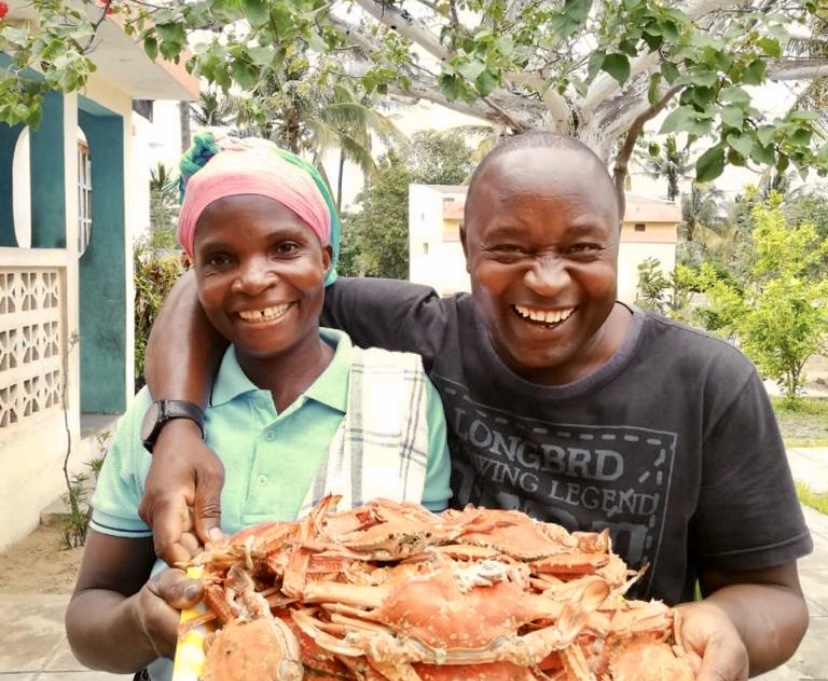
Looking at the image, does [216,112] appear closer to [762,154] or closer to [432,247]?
[432,247]

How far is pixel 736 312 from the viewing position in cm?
1541

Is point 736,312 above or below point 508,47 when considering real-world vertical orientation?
below

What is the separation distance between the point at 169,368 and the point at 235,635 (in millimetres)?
798

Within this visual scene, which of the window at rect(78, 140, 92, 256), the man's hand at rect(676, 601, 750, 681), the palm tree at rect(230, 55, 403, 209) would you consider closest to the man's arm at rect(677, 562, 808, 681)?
the man's hand at rect(676, 601, 750, 681)

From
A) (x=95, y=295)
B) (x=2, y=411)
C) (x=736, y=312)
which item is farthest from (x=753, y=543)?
(x=736, y=312)

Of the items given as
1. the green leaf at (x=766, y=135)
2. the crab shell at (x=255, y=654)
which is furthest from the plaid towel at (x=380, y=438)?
the green leaf at (x=766, y=135)

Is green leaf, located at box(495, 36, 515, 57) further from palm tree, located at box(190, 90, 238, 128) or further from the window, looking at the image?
palm tree, located at box(190, 90, 238, 128)

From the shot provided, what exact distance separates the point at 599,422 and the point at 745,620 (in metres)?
0.46

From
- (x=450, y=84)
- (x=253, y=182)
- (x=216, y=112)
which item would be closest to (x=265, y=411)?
(x=253, y=182)

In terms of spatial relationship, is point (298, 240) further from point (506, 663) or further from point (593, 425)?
point (506, 663)

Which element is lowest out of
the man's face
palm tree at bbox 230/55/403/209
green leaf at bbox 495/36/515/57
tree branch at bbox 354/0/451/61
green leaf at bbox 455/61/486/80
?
the man's face

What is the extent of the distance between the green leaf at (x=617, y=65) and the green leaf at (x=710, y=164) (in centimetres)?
60

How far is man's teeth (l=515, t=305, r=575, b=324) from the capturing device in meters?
1.79

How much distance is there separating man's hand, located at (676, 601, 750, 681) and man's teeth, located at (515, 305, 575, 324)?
578 millimetres
